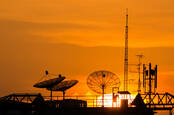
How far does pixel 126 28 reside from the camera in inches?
5679

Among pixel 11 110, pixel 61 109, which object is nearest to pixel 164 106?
pixel 61 109

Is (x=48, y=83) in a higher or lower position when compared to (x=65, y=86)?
higher

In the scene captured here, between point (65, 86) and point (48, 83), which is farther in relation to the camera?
point (65, 86)

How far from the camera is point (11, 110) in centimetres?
12612

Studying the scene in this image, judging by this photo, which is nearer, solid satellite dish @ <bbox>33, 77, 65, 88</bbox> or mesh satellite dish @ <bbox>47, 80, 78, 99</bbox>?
solid satellite dish @ <bbox>33, 77, 65, 88</bbox>

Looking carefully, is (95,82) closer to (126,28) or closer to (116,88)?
(116,88)

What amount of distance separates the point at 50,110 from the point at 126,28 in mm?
30181

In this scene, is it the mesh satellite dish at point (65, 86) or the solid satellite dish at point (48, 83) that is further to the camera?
the mesh satellite dish at point (65, 86)

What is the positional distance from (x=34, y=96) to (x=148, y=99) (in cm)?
2553

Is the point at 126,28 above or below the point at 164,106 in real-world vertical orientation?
above

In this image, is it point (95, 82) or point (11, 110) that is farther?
point (95, 82)

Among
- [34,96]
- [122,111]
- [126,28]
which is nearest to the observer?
[122,111]

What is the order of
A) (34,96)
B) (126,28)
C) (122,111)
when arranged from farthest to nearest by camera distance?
(126,28) → (34,96) → (122,111)

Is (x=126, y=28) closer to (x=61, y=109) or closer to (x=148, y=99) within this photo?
(x=148, y=99)
